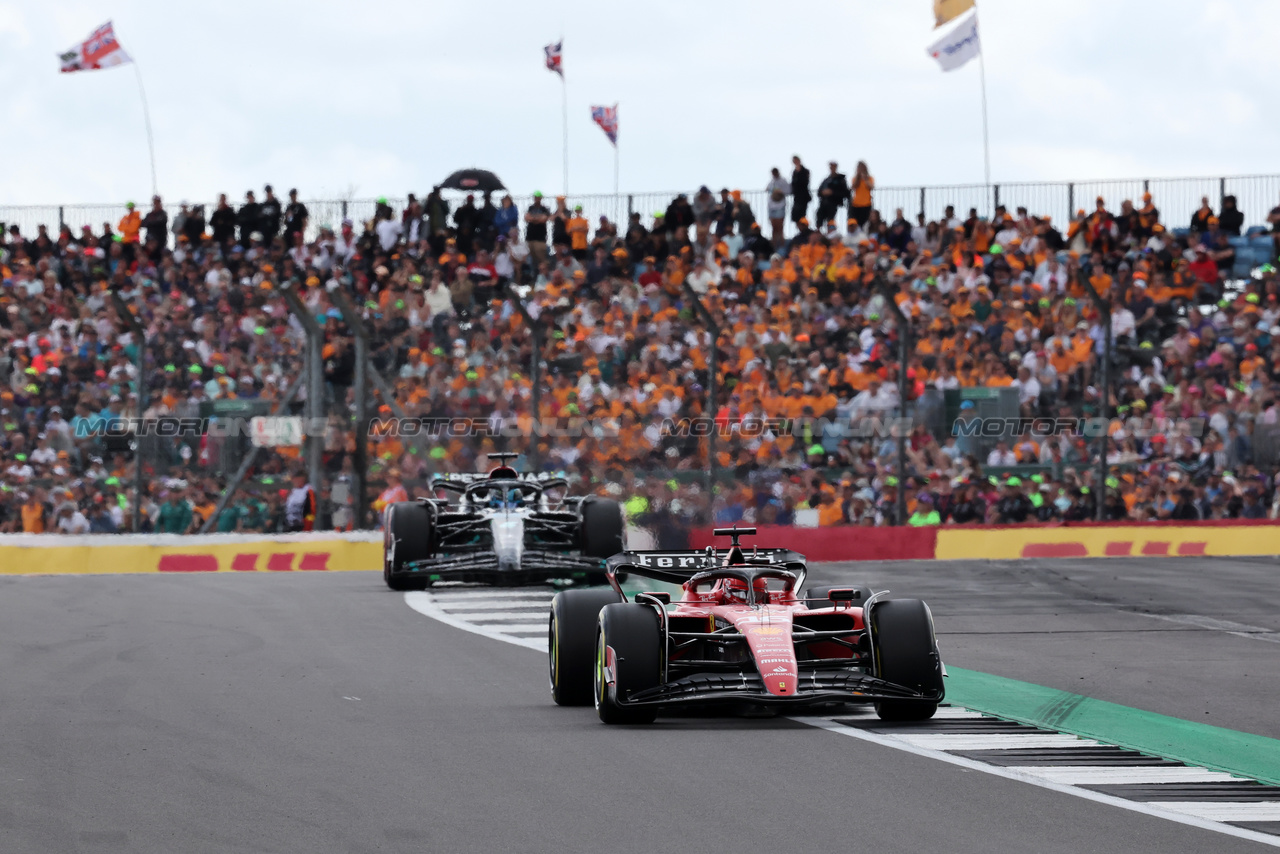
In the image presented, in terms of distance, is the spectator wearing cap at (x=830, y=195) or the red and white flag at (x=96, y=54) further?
the red and white flag at (x=96, y=54)

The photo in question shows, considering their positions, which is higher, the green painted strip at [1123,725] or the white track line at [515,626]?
the green painted strip at [1123,725]

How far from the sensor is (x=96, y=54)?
105 feet

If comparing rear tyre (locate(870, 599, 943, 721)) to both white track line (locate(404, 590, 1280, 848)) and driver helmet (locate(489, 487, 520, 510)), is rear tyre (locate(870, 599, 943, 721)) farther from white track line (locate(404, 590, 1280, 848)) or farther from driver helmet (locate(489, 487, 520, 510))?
driver helmet (locate(489, 487, 520, 510))

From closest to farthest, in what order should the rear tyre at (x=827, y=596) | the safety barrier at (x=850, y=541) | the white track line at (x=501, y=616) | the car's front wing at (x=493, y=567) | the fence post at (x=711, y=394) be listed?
the rear tyre at (x=827, y=596)
the white track line at (x=501, y=616)
the car's front wing at (x=493, y=567)
the fence post at (x=711, y=394)
the safety barrier at (x=850, y=541)

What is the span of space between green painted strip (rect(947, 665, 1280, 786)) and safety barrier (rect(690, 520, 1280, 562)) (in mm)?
10258

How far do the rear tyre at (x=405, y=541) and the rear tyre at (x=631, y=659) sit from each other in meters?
9.19

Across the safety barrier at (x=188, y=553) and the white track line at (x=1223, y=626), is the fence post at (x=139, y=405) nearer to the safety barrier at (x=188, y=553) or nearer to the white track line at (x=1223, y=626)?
the safety barrier at (x=188, y=553)

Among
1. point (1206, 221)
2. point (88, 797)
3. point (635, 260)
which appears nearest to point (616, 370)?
point (635, 260)

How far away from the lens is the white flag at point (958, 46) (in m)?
30.0

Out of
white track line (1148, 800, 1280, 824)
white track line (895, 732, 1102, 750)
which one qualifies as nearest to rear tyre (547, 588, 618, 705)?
white track line (895, 732, 1102, 750)

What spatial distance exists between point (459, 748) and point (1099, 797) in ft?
9.15

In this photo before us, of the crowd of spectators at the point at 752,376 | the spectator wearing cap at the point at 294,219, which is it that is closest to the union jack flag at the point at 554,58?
the spectator wearing cap at the point at 294,219

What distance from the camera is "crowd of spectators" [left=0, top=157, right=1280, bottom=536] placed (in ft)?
69.3

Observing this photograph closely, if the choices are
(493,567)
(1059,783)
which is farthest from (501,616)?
(1059,783)
